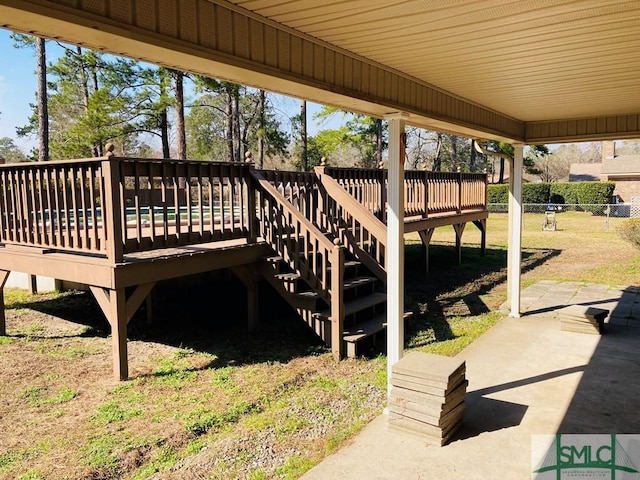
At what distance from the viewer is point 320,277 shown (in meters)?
6.14

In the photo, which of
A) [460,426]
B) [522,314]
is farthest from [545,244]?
[460,426]

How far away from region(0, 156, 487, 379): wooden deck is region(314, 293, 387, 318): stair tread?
14 mm

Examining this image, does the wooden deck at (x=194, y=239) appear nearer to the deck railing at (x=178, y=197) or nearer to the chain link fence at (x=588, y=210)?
the deck railing at (x=178, y=197)

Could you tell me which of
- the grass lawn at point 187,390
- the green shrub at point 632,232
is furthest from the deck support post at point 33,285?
the green shrub at point 632,232

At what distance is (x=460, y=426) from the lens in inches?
152

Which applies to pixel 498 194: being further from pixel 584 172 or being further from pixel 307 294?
pixel 584 172

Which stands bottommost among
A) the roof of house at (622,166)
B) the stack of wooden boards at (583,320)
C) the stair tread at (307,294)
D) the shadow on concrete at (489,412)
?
Result: the shadow on concrete at (489,412)

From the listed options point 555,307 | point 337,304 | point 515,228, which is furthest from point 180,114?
point 555,307

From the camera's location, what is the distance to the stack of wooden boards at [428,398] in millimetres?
3562

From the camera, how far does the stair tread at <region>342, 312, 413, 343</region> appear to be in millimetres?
5508

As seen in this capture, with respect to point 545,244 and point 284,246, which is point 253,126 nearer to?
point 545,244

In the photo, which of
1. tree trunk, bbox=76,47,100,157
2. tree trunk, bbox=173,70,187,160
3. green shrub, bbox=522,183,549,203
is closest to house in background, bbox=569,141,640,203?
green shrub, bbox=522,183,549,203

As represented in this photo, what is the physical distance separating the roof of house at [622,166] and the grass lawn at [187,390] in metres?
27.3

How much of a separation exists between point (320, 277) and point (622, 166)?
3216cm
